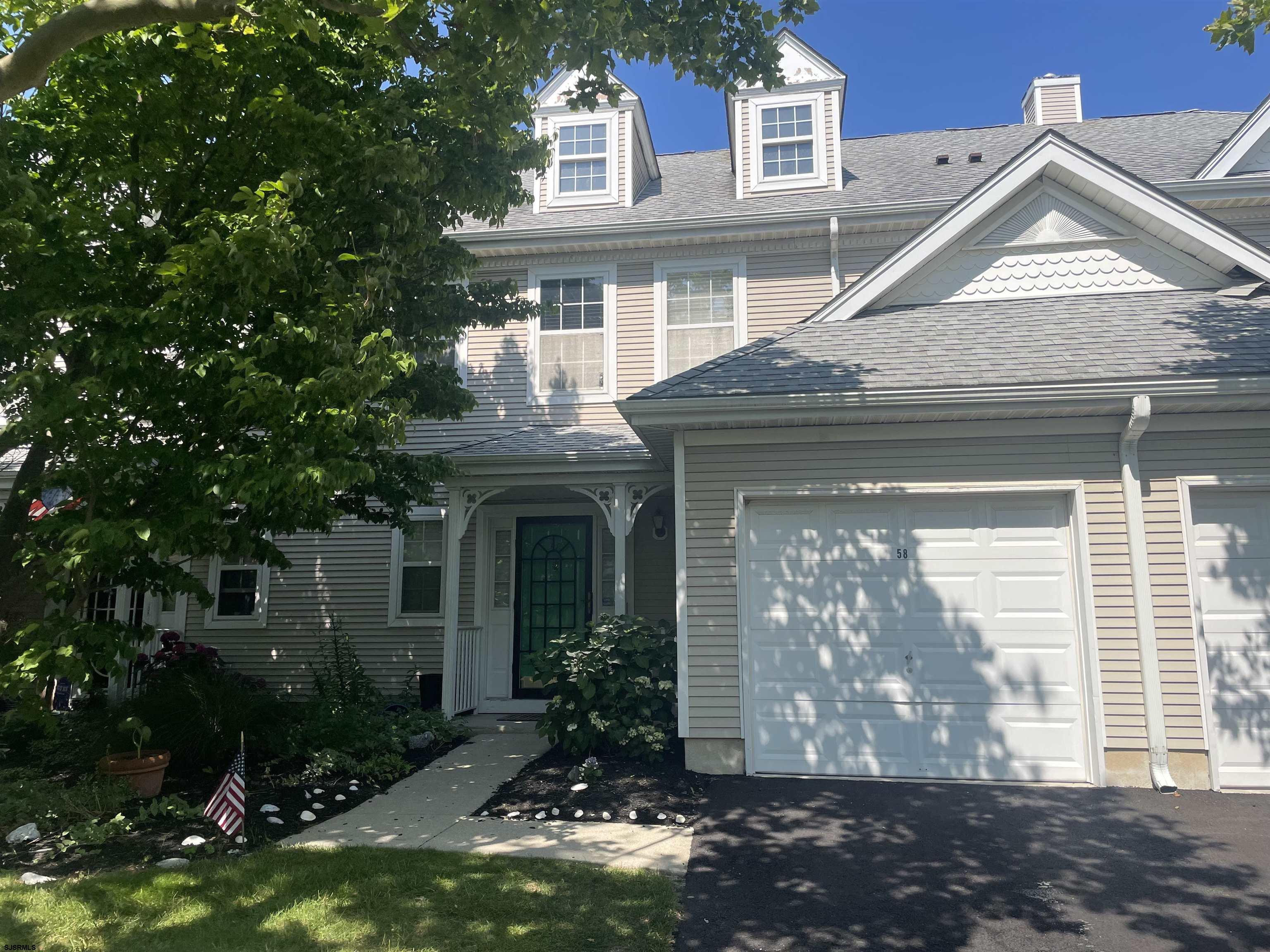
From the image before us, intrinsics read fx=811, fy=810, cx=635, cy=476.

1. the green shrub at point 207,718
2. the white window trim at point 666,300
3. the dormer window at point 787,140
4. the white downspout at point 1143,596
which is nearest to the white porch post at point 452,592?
the green shrub at point 207,718

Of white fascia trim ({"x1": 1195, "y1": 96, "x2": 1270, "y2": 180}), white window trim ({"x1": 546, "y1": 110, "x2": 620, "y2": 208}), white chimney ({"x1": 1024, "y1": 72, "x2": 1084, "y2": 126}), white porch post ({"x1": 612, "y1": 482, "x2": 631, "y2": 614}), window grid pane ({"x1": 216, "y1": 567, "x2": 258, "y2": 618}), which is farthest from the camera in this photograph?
white chimney ({"x1": 1024, "y1": 72, "x2": 1084, "y2": 126})

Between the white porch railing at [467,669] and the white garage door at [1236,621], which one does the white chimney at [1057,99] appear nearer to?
the white garage door at [1236,621]

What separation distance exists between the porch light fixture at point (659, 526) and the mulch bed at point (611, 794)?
369 centimetres

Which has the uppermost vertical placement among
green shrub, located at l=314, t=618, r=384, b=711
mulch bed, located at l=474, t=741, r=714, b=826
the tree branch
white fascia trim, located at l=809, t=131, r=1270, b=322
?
white fascia trim, located at l=809, t=131, r=1270, b=322

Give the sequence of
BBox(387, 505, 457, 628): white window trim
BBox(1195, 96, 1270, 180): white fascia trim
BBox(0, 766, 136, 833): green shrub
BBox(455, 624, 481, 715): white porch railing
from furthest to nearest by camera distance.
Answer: BBox(387, 505, 457, 628): white window trim < BBox(1195, 96, 1270, 180): white fascia trim < BBox(455, 624, 481, 715): white porch railing < BBox(0, 766, 136, 833): green shrub

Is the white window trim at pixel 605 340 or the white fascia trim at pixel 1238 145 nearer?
the white fascia trim at pixel 1238 145

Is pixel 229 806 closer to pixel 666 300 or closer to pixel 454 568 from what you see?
pixel 454 568

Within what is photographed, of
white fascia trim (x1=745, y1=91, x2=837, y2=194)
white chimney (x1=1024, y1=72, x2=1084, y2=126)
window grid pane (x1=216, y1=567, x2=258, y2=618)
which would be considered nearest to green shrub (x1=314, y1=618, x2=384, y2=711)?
window grid pane (x1=216, y1=567, x2=258, y2=618)

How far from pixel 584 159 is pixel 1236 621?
10.3 metres

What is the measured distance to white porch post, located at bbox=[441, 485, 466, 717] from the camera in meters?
9.45

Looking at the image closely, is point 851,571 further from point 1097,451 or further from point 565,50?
point 565,50

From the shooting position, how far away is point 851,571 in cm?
709

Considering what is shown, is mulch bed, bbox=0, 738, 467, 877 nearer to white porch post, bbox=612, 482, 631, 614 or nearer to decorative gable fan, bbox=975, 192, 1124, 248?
white porch post, bbox=612, 482, 631, 614

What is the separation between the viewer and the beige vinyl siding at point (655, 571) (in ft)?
35.0
